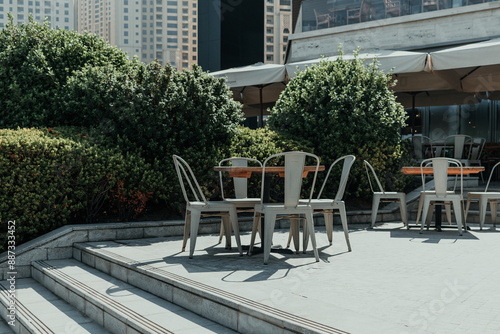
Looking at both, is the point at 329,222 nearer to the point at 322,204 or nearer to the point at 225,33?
the point at 322,204

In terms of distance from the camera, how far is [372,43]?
1455 centimetres

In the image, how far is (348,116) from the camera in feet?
25.5

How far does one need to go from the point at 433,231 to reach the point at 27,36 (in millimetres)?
6880

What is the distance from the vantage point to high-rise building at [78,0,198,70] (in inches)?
4870

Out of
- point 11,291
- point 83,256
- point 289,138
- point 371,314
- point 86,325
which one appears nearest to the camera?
point 371,314

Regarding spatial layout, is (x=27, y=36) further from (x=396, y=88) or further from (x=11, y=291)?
(x=396, y=88)

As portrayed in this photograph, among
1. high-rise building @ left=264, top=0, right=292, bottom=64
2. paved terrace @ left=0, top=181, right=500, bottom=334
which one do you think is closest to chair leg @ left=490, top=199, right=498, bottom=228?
paved terrace @ left=0, top=181, right=500, bottom=334

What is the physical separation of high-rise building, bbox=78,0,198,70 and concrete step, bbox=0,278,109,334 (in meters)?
119

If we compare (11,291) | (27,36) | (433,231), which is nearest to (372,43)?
(433,231)

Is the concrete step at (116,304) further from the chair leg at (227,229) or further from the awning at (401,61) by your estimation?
the awning at (401,61)

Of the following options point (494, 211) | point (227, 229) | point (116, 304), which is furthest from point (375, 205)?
point (116, 304)

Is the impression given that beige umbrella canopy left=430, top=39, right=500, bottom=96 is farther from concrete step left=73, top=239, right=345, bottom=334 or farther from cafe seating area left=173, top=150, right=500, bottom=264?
A: concrete step left=73, top=239, right=345, bottom=334

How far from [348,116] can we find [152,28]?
126946 millimetres

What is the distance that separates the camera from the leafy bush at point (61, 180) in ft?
17.4
